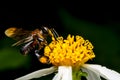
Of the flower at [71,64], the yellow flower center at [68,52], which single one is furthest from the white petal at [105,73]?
the yellow flower center at [68,52]

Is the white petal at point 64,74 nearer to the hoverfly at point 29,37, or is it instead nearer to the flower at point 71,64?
the flower at point 71,64

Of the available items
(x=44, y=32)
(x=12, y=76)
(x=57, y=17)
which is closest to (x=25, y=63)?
(x=12, y=76)

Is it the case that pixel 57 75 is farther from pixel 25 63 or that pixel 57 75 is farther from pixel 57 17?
pixel 57 17

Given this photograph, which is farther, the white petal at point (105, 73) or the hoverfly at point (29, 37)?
the hoverfly at point (29, 37)

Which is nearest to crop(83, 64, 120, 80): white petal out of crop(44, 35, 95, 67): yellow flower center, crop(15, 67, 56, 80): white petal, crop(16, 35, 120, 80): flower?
crop(16, 35, 120, 80): flower

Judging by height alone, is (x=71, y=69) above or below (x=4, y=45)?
below

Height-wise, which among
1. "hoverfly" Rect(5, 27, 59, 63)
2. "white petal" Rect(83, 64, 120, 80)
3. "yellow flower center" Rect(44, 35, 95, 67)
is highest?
"hoverfly" Rect(5, 27, 59, 63)

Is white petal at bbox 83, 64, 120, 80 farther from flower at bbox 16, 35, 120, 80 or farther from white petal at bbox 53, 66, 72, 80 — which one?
white petal at bbox 53, 66, 72, 80
